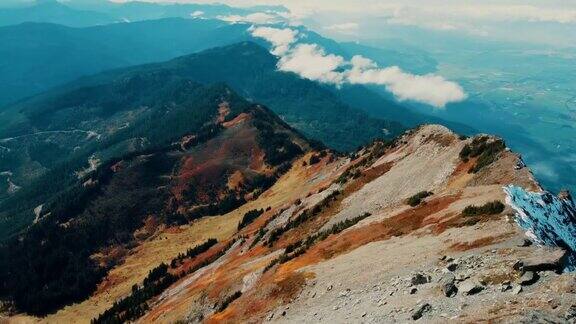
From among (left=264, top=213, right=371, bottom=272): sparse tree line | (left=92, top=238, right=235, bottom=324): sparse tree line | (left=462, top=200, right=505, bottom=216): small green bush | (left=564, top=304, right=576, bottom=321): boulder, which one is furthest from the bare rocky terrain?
(left=92, top=238, right=235, bottom=324): sparse tree line

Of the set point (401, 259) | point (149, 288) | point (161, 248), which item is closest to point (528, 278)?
point (401, 259)

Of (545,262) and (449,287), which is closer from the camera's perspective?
(545,262)

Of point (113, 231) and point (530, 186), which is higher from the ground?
point (530, 186)

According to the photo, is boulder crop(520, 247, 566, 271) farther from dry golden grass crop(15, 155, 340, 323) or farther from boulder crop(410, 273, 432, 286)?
dry golden grass crop(15, 155, 340, 323)

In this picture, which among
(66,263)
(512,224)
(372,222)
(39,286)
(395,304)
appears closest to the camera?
(395,304)

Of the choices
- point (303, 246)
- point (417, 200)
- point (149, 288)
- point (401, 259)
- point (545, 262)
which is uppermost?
point (545, 262)

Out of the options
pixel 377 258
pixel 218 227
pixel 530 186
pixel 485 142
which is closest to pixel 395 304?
pixel 377 258

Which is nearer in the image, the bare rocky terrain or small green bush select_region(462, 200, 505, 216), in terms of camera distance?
the bare rocky terrain

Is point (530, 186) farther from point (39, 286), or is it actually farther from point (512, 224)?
point (39, 286)

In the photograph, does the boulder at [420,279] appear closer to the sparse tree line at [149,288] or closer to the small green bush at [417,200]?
the small green bush at [417,200]

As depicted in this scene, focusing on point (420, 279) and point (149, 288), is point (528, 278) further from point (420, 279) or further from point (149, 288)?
point (149, 288)

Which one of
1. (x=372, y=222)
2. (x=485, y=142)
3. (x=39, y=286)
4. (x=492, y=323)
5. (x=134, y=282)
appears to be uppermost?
(x=492, y=323)
